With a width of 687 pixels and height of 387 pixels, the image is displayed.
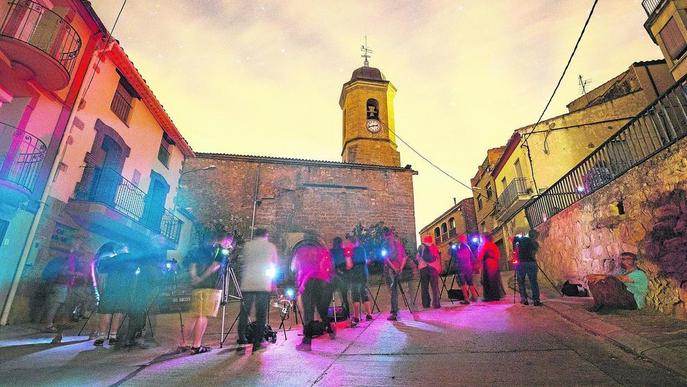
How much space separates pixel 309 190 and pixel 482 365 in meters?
16.4

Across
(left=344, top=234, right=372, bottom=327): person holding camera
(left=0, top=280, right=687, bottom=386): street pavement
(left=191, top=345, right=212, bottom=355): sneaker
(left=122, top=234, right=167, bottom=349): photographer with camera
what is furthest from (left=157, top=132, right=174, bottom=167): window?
(left=191, top=345, right=212, bottom=355): sneaker

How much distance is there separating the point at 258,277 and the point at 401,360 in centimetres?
217

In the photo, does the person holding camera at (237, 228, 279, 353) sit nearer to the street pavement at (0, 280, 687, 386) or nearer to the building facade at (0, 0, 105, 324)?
the street pavement at (0, 280, 687, 386)

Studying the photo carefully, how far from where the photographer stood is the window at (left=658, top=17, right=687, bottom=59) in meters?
12.5

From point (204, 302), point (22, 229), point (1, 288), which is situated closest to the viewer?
point (204, 302)

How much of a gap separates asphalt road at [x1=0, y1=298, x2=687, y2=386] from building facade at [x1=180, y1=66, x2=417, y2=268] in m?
13.2

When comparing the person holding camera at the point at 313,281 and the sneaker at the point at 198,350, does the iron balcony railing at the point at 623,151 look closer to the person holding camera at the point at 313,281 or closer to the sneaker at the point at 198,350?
the person holding camera at the point at 313,281

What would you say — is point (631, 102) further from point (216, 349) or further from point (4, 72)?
point (4, 72)

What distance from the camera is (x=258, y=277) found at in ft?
14.5

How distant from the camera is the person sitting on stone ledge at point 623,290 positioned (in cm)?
515

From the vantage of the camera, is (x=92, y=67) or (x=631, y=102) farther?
(x=631, y=102)

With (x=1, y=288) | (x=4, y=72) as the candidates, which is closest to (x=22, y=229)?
(x=1, y=288)

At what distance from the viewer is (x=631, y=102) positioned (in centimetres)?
1633

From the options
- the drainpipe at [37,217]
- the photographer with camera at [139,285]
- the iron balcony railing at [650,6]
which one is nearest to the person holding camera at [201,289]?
the photographer with camera at [139,285]
